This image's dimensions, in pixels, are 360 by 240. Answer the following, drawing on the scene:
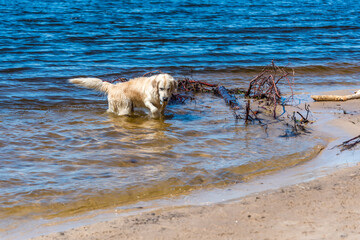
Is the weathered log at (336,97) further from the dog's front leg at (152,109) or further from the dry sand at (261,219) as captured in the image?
the dry sand at (261,219)

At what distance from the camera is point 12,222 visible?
182 inches

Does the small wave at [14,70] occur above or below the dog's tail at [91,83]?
below

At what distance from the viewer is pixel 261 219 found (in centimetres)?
427

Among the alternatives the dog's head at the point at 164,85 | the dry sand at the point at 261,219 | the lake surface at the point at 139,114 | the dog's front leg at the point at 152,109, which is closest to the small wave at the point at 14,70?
the lake surface at the point at 139,114

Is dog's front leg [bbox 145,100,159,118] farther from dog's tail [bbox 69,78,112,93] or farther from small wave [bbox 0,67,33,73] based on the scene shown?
small wave [bbox 0,67,33,73]

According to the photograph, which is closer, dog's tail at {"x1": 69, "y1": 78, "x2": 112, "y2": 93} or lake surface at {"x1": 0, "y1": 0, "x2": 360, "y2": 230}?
lake surface at {"x1": 0, "y1": 0, "x2": 360, "y2": 230}

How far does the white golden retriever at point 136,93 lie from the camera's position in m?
8.73

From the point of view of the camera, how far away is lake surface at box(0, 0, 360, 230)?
5695 millimetres

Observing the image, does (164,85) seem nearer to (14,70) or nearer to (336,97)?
(336,97)

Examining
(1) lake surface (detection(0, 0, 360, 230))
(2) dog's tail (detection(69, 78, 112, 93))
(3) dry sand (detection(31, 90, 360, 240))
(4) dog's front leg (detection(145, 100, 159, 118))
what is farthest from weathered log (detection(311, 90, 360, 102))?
(3) dry sand (detection(31, 90, 360, 240))

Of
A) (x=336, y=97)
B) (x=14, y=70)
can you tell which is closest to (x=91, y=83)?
(x=336, y=97)

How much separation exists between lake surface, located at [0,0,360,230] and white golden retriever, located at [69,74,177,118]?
272 millimetres

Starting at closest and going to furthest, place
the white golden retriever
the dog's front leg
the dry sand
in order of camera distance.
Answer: the dry sand
the white golden retriever
the dog's front leg

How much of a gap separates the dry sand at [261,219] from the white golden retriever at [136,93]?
4.09m
